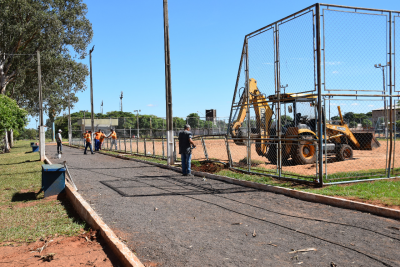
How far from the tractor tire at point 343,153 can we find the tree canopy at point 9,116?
20.0 meters

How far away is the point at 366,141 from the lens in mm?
16188

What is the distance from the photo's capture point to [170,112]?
A: 15.9 meters

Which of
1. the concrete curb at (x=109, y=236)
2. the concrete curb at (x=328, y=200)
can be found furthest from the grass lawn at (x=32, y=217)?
the concrete curb at (x=328, y=200)

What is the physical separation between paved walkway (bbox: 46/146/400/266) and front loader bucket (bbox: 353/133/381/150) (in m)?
9.12

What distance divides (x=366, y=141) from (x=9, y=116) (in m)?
21.9

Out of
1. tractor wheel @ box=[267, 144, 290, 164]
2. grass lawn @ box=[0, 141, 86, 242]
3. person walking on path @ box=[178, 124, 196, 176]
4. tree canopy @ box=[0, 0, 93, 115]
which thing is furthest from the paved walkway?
tree canopy @ box=[0, 0, 93, 115]

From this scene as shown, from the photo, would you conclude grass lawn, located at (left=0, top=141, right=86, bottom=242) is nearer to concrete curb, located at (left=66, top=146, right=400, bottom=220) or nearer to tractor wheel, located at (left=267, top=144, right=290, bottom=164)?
concrete curb, located at (left=66, top=146, right=400, bottom=220)

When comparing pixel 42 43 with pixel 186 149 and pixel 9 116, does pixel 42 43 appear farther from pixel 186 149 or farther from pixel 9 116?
pixel 186 149

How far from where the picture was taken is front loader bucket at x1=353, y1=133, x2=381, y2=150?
16.0m

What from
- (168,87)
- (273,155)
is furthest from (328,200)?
(168,87)

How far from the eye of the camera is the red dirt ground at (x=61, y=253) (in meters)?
4.69

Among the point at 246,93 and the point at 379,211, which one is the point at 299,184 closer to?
the point at 379,211

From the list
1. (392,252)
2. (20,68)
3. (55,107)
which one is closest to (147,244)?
(392,252)

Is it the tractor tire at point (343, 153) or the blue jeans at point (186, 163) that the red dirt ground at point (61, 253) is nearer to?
the blue jeans at point (186, 163)
